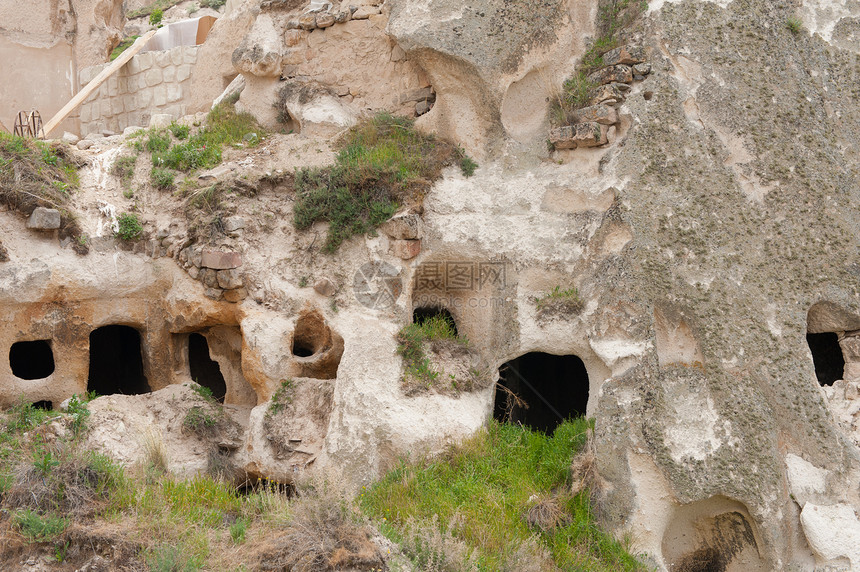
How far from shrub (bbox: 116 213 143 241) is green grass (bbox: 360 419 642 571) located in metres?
3.51

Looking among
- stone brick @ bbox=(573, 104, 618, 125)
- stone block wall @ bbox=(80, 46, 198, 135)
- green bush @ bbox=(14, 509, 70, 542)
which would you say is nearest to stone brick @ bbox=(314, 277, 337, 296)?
stone brick @ bbox=(573, 104, 618, 125)

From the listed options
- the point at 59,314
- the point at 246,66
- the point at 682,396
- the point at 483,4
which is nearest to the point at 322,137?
the point at 246,66

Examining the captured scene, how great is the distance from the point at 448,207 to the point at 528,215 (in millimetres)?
785

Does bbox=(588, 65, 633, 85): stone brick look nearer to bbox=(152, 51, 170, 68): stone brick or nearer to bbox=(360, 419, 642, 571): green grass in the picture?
bbox=(360, 419, 642, 571): green grass

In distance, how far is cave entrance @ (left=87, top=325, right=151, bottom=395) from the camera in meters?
10.0

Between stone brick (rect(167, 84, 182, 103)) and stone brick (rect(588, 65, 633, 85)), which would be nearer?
stone brick (rect(588, 65, 633, 85))

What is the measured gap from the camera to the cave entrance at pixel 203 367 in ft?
32.4

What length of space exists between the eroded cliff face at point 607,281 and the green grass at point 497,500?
21 centimetres

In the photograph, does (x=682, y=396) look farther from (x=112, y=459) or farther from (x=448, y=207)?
(x=112, y=459)

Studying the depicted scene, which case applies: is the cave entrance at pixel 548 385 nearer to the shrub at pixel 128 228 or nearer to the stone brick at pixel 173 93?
the shrub at pixel 128 228

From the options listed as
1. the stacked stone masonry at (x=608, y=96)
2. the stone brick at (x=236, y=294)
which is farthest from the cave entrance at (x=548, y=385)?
the stone brick at (x=236, y=294)

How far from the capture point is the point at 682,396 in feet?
23.8

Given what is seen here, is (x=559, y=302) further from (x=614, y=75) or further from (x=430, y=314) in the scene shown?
(x=614, y=75)

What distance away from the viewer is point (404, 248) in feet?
27.5
